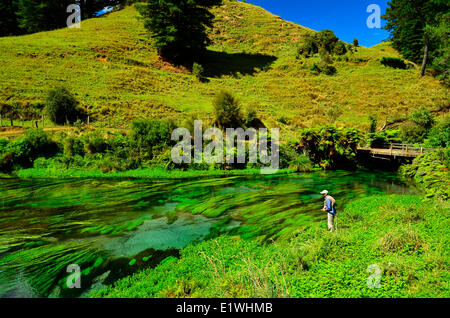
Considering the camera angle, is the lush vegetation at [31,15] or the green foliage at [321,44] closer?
the lush vegetation at [31,15]

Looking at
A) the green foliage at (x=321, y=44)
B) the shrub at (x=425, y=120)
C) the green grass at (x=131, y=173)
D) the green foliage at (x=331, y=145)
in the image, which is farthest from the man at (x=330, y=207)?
the green foliage at (x=321, y=44)

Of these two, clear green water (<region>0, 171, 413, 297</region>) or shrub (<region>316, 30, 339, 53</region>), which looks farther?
shrub (<region>316, 30, 339, 53</region>)

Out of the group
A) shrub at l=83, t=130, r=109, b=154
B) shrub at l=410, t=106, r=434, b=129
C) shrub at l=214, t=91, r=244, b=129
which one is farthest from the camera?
shrub at l=214, t=91, r=244, b=129

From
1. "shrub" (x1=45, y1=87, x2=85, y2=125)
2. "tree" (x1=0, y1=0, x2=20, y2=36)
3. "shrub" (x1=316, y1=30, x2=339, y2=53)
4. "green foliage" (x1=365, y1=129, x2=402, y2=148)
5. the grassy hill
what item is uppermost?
"tree" (x1=0, y1=0, x2=20, y2=36)

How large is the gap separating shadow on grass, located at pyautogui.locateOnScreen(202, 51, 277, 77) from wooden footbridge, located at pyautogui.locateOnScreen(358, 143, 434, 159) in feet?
121

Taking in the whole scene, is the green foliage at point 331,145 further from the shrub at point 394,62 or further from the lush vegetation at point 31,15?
the lush vegetation at point 31,15

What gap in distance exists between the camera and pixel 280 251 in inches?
290

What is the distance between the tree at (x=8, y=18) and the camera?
188 ft

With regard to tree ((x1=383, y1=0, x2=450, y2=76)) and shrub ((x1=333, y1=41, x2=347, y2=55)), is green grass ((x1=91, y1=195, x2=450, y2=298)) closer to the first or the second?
Answer: tree ((x1=383, y1=0, x2=450, y2=76))

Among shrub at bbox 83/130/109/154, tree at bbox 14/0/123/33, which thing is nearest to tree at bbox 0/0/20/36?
tree at bbox 14/0/123/33

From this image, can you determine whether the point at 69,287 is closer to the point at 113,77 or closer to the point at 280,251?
the point at 280,251

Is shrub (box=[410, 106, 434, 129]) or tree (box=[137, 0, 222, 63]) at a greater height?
tree (box=[137, 0, 222, 63])

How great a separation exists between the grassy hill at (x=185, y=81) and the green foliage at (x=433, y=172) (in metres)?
15.1

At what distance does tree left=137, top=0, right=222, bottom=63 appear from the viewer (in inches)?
1897
